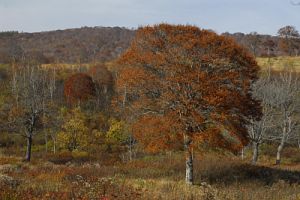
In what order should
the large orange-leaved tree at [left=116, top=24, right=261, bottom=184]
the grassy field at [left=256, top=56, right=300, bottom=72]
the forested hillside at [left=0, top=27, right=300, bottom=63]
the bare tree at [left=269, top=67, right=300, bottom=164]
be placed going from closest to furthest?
the large orange-leaved tree at [left=116, top=24, right=261, bottom=184] < the bare tree at [left=269, top=67, right=300, bottom=164] < the grassy field at [left=256, top=56, right=300, bottom=72] < the forested hillside at [left=0, top=27, right=300, bottom=63]

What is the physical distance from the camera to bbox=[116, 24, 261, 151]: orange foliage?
21.9 metres

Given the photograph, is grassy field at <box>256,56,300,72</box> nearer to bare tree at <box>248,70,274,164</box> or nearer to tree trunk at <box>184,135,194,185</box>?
bare tree at <box>248,70,274,164</box>

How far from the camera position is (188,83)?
22031 mm

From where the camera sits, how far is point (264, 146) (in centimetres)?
5569

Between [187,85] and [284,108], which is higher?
[187,85]

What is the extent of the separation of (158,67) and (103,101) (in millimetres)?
49846

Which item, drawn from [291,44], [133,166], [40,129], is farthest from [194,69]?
[291,44]

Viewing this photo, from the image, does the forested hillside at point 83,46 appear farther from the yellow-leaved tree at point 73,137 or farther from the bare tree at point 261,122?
the bare tree at point 261,122

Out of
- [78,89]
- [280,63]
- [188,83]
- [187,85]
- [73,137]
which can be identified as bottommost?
[73,137]

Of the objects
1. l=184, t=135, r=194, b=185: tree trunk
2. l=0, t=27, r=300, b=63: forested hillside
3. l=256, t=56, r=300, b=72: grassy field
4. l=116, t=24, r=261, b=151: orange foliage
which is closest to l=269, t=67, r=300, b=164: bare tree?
l=116, t=24, r=261, b=151: orange foliage

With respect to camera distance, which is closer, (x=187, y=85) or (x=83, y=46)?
(x=187, y=85)

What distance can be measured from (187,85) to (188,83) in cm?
18

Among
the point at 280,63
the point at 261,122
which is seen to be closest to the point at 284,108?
the point at 261,122

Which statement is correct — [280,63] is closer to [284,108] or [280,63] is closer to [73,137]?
[284,108]
